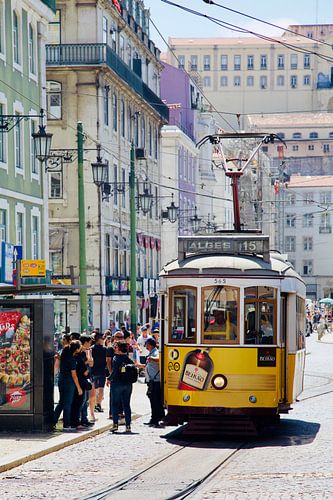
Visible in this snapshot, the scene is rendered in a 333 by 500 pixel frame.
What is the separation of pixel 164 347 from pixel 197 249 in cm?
161

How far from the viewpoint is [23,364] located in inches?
754

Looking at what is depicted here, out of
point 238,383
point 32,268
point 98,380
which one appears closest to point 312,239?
point 32,268

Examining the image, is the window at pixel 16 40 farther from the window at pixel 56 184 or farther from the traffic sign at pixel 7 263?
the window at pixel 56 184

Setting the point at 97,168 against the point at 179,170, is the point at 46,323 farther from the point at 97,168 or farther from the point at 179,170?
the point at 179,170

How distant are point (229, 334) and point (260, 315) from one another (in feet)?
1.81

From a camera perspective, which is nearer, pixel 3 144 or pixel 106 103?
pixel 3 144

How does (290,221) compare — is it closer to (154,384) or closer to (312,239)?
(312,239)

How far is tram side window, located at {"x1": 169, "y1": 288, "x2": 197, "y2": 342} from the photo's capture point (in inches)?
763

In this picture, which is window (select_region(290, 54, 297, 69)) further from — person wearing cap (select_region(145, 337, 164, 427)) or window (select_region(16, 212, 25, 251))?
person wearing cap (select_region(145, 337, 164, 427))

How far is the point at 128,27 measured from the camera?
182 feet

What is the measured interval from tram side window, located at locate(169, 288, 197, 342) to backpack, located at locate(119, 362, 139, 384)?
118 centimetres

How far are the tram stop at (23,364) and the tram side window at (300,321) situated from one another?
13.2 ft

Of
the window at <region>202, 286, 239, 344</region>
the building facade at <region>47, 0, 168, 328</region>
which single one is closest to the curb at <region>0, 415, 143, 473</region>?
the window at <region>202, 286, 239, 344</region>

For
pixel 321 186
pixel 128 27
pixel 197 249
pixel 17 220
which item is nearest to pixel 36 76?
pixel 17 220
